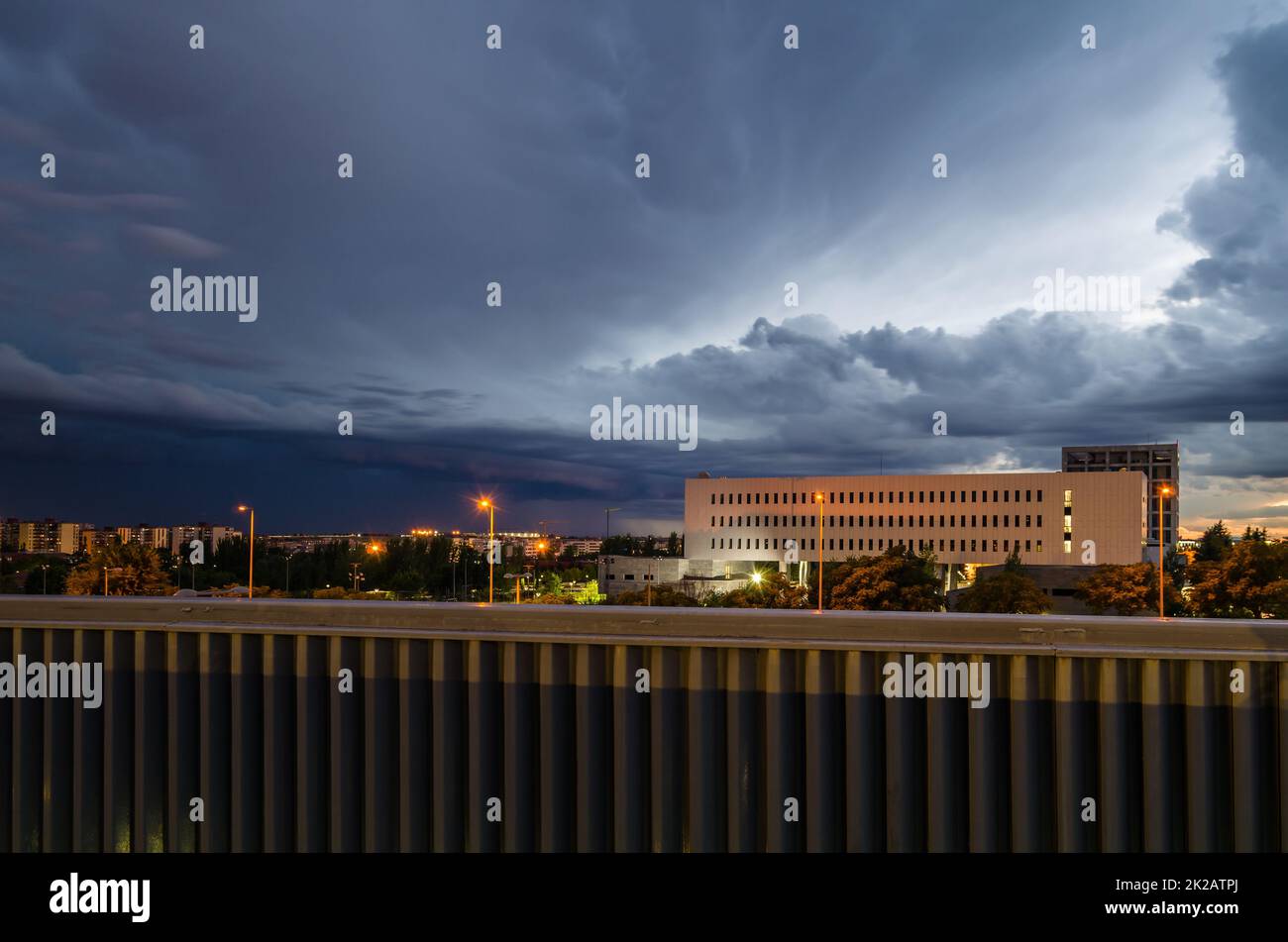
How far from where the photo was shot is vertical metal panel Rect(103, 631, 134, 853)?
203 inches

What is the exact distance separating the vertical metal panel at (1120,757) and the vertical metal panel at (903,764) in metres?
1.12

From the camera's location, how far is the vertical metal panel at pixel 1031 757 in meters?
4.65

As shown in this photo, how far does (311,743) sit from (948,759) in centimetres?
432

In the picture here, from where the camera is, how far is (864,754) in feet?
15.5

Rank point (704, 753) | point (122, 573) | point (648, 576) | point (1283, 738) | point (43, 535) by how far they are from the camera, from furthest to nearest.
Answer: point (43, 535), point (648, 576), point (122, 573), point (704, 753), point (1283, 738)

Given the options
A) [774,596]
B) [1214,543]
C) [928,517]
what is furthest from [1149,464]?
[774,596]

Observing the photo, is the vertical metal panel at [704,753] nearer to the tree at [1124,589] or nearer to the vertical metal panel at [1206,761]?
the vertical metal panel at [1206,761]

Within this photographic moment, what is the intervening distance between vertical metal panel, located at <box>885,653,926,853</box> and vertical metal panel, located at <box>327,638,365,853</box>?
3609 millimetres

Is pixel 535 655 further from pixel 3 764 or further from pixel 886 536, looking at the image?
pixel 886 536

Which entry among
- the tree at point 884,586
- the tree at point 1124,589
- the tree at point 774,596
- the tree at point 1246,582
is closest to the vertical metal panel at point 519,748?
the tree at point 884,586

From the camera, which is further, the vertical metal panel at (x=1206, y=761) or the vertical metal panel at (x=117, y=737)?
the vertical metal panel at (x=117, y=737)

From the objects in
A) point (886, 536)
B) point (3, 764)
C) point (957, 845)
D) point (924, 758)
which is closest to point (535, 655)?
point (924, 758)

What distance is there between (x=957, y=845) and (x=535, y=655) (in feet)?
9.96

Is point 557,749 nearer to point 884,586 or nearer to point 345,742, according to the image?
point 345,742
